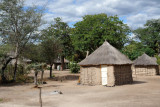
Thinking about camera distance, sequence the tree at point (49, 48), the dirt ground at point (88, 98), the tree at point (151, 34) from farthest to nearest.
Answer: the tree at point (151, 34)
the tree at point (49, 48)
the dirt ground at point (88, 98)

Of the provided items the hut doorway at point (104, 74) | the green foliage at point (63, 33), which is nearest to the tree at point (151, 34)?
the green foliage at point (63, 33)

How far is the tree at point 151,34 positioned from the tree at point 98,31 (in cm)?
2513

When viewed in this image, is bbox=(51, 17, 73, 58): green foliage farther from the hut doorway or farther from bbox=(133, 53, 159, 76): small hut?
the hut doorway

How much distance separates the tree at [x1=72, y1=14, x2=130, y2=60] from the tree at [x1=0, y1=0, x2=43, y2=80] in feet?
39.6

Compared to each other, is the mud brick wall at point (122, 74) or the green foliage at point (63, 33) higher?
the green foliage at point (63, 33)

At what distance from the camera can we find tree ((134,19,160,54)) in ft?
183

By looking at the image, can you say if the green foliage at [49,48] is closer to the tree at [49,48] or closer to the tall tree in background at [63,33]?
the tree at [49,48]

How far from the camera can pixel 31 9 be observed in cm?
2098

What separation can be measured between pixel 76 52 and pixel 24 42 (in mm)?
26398

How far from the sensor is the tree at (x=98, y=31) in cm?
3116

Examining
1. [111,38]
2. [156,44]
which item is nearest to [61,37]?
[111,38]

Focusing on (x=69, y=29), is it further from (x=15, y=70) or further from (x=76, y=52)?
(x=15, y=70)

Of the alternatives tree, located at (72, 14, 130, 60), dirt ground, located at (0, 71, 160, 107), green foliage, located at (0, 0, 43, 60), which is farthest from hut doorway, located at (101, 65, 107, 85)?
tree, located at (72, 14, 130, 60)

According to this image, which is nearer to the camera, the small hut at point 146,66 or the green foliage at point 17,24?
the green foliage at point 17,24
